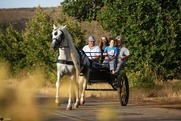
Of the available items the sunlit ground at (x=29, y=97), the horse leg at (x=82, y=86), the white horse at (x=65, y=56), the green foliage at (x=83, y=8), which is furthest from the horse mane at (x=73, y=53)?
the green foliage at (x=83, y=8)

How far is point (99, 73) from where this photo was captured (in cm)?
1691

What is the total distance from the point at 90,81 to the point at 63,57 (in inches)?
89.9

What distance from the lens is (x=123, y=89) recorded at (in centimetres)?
1741

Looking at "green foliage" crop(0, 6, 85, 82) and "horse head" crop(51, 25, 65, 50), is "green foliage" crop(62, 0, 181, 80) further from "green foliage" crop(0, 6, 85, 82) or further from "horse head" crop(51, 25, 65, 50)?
"horse head" crop(51, 25, 65, 50)

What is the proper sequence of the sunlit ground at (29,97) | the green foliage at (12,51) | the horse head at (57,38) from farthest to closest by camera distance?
the green foliage at (12,51) → the horse head at (57,38) → the sunlit ground at (29,97)

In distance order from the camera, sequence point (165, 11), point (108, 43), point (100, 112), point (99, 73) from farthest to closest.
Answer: point (165, 11), point (108, 43), point (99, 73), point (100, 112)

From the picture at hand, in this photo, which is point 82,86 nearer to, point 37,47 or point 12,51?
point 37,47

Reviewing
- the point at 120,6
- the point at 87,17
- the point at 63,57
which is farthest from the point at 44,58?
the point at 63,57

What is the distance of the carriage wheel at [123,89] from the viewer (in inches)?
670

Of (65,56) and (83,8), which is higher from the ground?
(83,8)

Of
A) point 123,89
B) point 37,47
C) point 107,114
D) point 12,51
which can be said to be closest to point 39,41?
point 37,47

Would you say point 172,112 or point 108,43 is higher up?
point 108,43

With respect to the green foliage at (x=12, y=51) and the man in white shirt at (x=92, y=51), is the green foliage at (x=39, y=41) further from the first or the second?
the man in white shirt at (x=92, y=51)

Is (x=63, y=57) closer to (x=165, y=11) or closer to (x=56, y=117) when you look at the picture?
(x=56, y=117)
